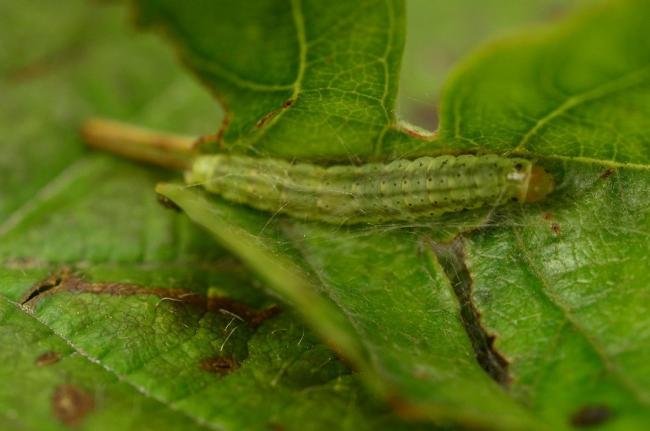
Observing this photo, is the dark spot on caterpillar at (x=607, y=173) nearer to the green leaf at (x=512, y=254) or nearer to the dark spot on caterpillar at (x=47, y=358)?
the green leaf at (x=512, y=254)

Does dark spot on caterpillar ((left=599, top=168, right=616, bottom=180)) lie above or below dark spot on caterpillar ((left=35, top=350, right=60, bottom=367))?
above

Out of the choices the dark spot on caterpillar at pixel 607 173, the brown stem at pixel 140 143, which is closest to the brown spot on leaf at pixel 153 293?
the brown stem at pixel 140 143

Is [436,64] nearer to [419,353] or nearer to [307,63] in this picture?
[307,63]

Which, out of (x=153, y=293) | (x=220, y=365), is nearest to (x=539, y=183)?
(x=220, y=365)

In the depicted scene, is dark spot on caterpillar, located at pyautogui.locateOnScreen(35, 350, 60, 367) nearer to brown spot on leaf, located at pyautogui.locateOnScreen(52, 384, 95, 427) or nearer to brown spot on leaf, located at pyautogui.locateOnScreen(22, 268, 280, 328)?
brown spot on leaf, located at pyautogui.locateOnScreen(52, 384, 95, 427)

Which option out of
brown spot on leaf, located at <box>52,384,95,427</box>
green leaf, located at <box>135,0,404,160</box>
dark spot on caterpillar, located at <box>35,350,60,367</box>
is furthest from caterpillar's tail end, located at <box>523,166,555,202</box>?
dark spot on caterpillar, located at <box>35,350,60,367</box>

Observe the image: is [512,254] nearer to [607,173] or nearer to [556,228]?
[556,228]
